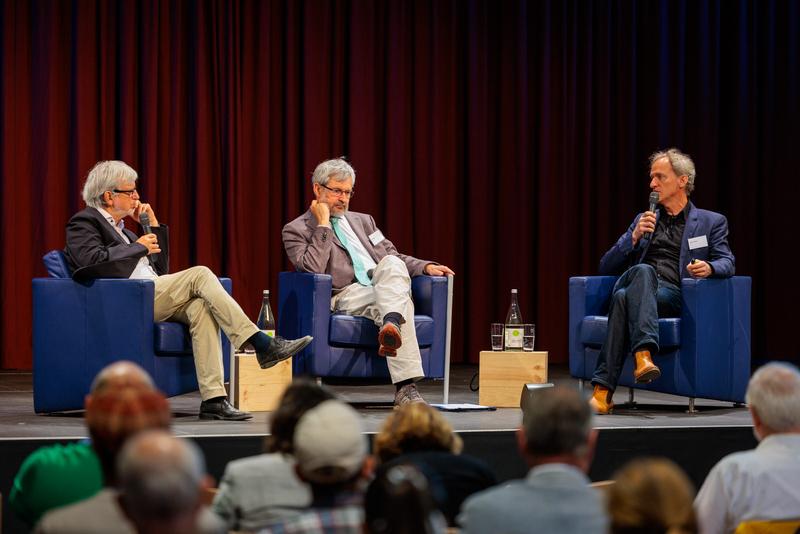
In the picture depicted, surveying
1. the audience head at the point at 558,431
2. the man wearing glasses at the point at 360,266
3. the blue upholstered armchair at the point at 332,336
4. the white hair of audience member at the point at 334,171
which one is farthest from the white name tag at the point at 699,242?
the audience head at the point at 558,431

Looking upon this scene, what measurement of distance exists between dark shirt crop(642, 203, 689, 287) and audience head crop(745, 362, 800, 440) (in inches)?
105

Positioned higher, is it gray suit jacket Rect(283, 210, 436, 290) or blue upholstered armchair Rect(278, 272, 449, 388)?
gray suit jacket Rect(283, 210, 436, 290)

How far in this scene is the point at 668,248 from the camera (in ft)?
16.4

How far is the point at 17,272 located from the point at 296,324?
2.05m

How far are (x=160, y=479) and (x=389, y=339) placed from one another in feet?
10.6

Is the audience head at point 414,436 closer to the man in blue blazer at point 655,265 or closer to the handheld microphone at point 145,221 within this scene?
the man in blue blazer at point 655,265

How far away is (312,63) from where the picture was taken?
6516 millimetres

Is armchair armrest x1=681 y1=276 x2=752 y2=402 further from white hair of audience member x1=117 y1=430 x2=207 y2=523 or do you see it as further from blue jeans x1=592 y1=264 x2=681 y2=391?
white hair of audience member x1=117 y1=430 x2=207 y2=523

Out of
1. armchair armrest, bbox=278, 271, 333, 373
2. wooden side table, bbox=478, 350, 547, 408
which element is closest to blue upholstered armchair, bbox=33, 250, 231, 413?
armchair armrest, bbox=278, 271, 333, 373

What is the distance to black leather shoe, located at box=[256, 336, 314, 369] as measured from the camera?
4312 millimetres

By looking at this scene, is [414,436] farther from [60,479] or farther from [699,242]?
[699,242]

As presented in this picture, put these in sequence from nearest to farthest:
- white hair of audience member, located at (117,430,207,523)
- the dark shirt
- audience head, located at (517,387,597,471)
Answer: white hair of audience member, located at (117,430,207,523) → audience head, located at (517,387,597,471) → the dark shirt

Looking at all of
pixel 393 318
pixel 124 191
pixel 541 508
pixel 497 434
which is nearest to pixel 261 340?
pixel 393 318

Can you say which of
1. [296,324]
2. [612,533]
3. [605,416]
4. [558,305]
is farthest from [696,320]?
[612,533]
